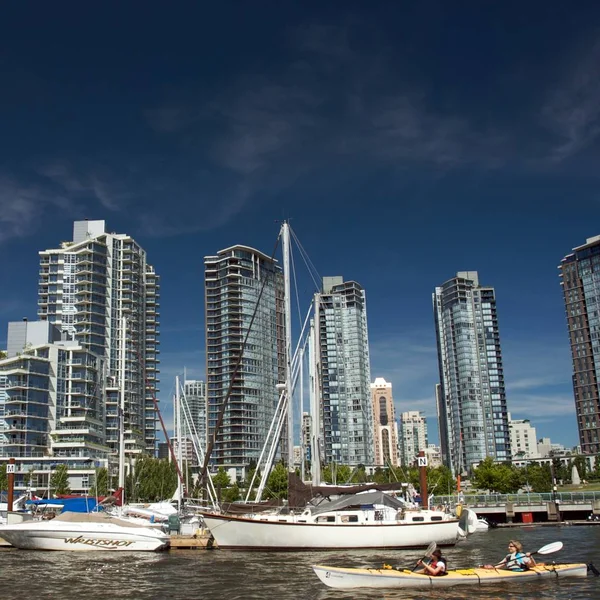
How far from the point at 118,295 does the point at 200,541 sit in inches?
5381

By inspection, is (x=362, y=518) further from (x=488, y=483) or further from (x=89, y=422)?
(x=89, y=422)

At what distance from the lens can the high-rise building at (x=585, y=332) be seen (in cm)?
18650

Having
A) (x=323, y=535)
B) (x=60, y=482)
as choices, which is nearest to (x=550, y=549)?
(x=323, y=535)

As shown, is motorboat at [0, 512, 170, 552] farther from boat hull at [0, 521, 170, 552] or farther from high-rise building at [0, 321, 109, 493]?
high-rise building at [0, 321, 109, 493]

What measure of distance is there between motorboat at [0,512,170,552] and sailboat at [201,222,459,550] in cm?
486

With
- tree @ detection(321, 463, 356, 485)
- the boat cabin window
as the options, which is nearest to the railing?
tree @ detection(321, 463, 356, 485)

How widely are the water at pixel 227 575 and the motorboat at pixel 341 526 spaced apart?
3.37 ft

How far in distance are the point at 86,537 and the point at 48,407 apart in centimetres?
10333

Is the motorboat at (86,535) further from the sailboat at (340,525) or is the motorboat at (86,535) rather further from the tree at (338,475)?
the tree at (338,475)

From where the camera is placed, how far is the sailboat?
170 feet

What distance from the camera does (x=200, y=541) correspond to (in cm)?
5722

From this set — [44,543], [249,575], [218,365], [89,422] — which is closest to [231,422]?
[218,365]

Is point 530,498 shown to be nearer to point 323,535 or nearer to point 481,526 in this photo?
point 481,526

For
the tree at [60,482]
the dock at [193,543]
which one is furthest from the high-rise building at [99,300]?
the dock at [193,543]
